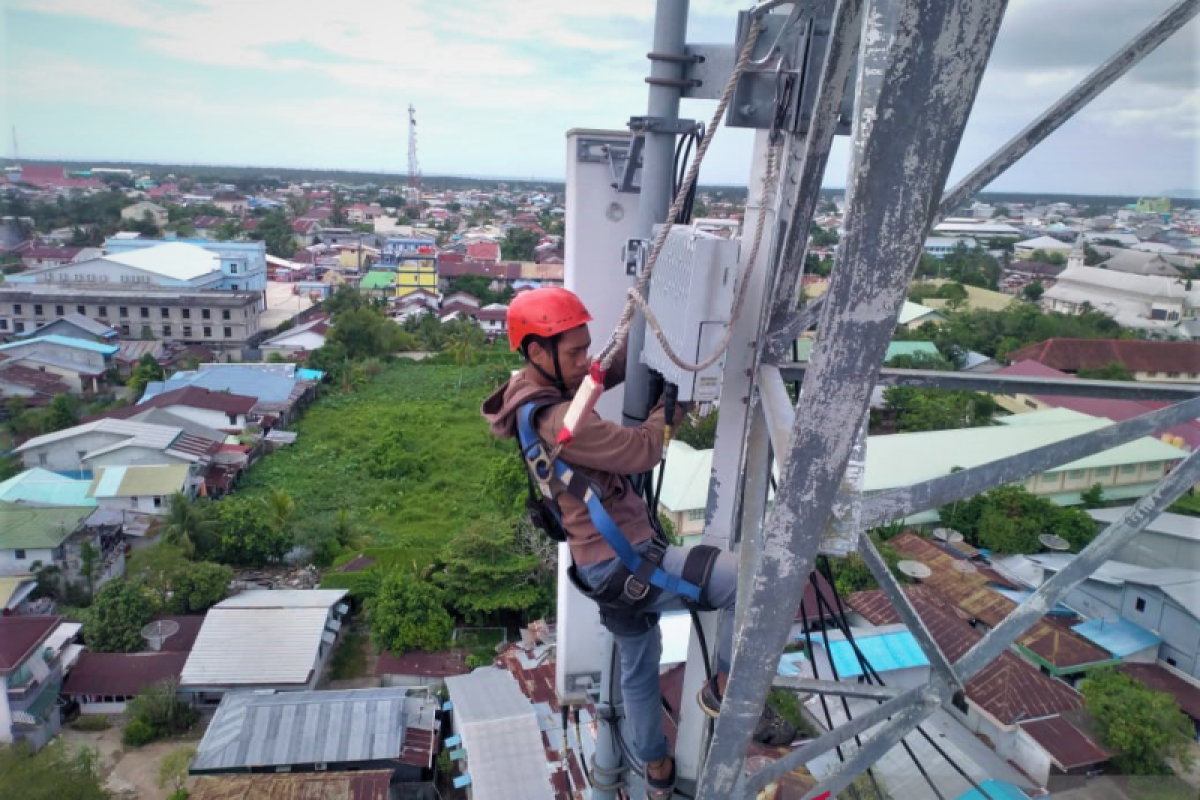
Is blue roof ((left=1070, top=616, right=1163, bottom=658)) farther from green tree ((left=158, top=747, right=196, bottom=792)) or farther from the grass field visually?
green tree ((left=158, top=747, right=196, bottom=792))

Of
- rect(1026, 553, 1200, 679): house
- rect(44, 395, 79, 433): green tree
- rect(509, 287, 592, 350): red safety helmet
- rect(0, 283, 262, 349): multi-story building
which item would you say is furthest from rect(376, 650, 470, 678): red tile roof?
rect(0, 283, 262, 349): multi-story building

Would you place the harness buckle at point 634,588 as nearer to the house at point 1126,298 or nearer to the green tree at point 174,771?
the green tree at point 174,771

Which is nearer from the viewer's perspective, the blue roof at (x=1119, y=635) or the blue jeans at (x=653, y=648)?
the blue jeans at (x=653, y=648)

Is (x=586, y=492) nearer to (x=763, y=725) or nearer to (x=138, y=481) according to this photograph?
(x=763, y=725)

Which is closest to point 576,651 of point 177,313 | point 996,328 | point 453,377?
point 453,377

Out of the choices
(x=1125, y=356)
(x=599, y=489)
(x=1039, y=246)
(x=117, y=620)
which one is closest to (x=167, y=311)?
(x=117, y=620)

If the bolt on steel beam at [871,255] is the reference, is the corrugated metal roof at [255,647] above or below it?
below

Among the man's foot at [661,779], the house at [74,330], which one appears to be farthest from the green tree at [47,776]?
the house at [74,330]

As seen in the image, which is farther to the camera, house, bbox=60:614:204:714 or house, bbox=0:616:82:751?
house, bbox=60:614:204:714
